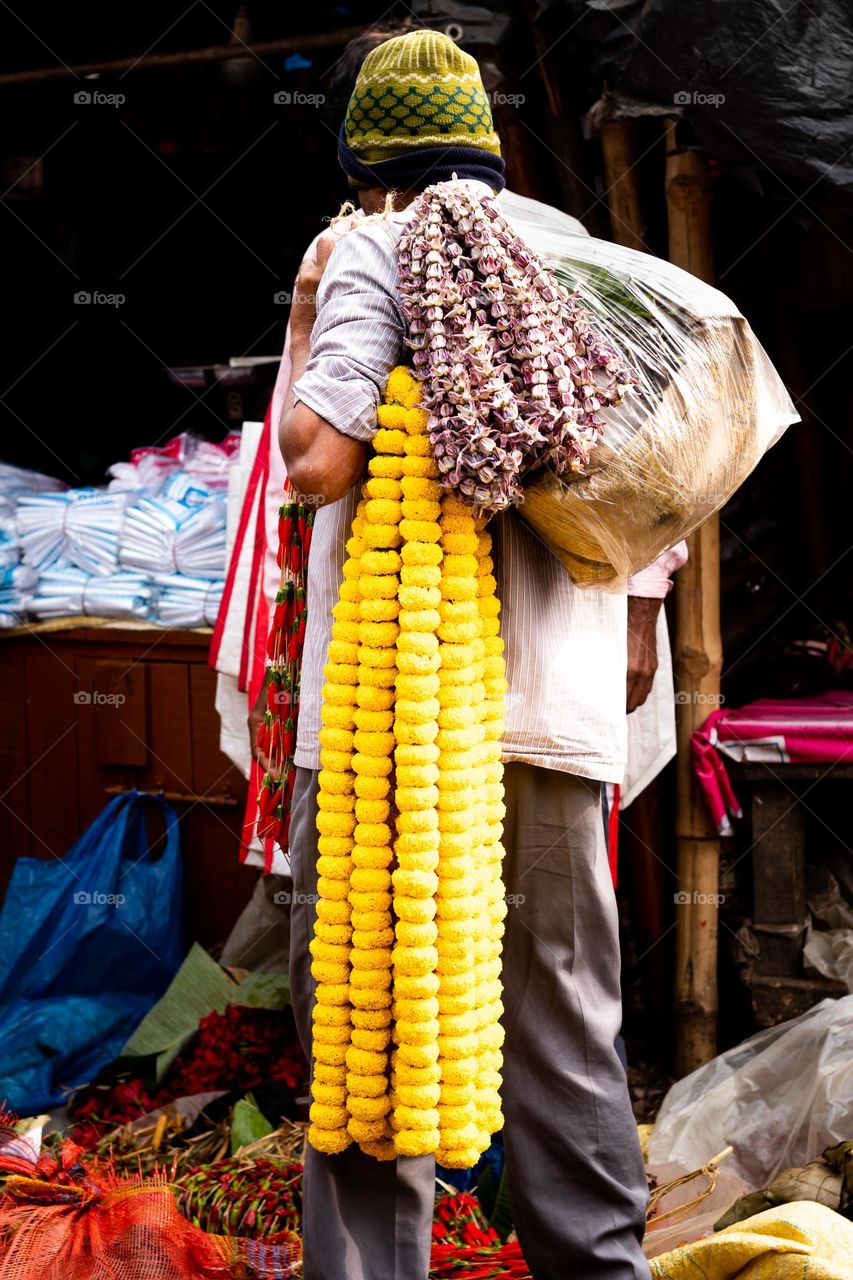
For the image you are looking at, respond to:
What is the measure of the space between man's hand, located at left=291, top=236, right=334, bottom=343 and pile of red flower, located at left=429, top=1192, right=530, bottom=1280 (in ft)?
5.67

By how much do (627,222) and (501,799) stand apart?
1.98 m

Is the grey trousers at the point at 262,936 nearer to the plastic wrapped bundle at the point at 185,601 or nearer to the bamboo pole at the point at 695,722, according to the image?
the plastic wrapped bundle at the point at 185,601

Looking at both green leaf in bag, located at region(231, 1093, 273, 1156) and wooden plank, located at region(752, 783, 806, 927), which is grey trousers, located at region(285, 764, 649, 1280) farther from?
wooden plank, located at region(752, 783, 806, 927)

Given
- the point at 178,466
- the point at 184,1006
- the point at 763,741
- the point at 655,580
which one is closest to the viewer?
the point at 655,580

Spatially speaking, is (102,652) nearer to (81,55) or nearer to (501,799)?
(81,55)

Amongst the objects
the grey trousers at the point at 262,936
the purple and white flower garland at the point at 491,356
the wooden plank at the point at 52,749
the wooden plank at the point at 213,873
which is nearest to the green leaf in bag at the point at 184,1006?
the grey trousers at the point at 262,936

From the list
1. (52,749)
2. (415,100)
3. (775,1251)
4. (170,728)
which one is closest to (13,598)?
(52,749)

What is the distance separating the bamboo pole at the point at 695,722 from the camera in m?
3.30

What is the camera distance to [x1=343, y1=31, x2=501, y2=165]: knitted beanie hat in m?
1.91

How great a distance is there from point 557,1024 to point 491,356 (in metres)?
1.05

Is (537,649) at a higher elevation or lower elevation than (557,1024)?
higher

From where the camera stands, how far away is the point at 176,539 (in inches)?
173

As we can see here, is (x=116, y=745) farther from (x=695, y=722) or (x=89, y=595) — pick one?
(x=695, y=722)

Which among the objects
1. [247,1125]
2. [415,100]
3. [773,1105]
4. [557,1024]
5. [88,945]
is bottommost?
[247,1125]
